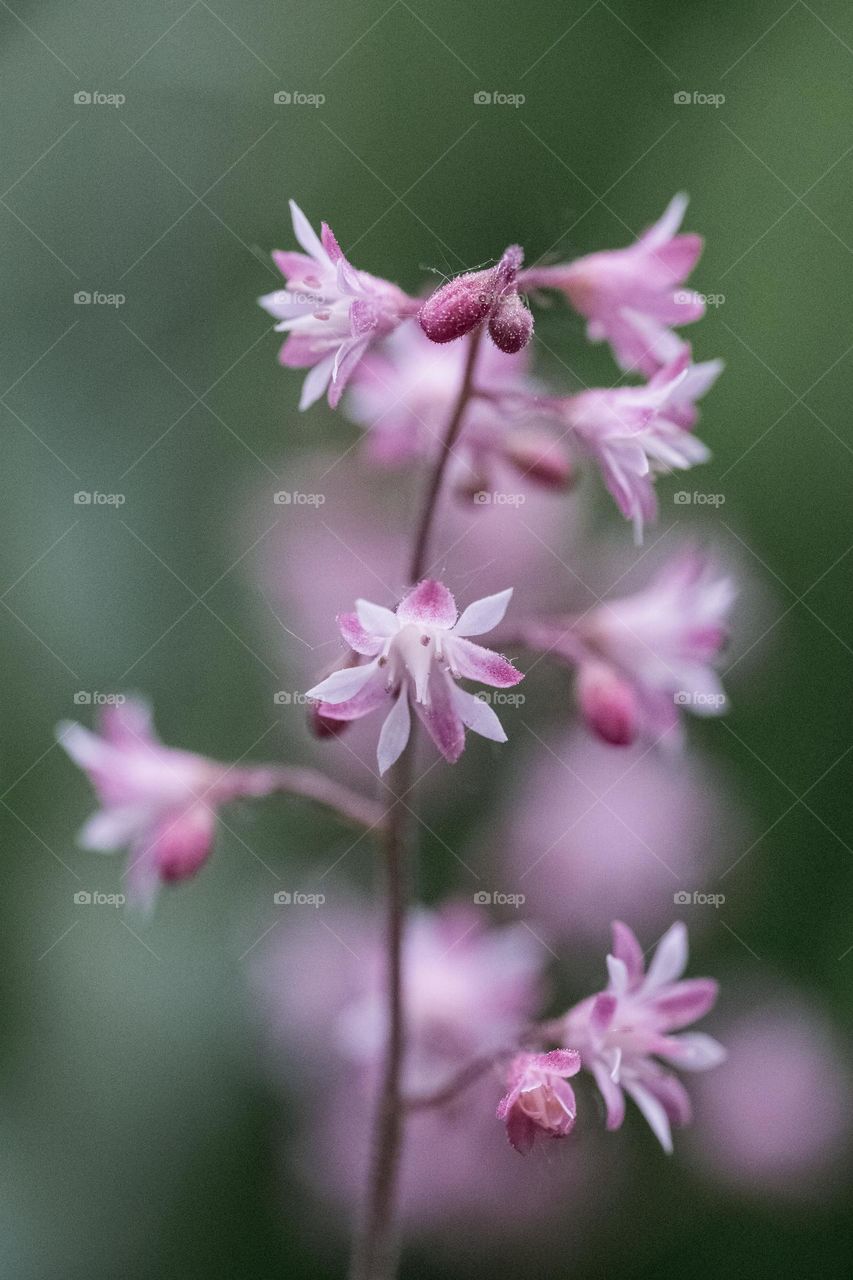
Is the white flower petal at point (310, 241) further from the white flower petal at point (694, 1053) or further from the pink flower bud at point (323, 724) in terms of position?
the white flower petal at point (694, 1053)

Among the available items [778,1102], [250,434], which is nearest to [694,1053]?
[778,1102]

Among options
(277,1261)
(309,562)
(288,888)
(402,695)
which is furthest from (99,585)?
(402,695)

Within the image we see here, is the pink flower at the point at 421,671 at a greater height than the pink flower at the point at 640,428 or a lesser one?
lesser
